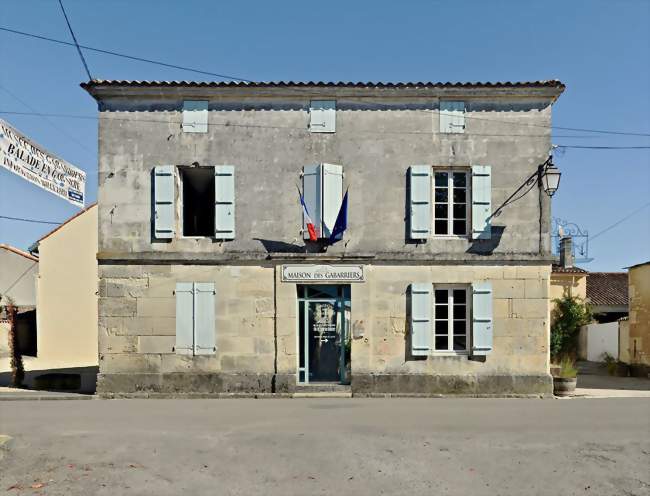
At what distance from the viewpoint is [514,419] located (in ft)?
28.1

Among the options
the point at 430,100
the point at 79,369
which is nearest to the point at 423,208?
the point at 430,100

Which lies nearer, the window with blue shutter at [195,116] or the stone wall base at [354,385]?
the stone wall base at [354,385]

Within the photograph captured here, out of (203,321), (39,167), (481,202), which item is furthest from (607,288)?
(39,167)

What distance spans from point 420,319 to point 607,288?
67.3 ft

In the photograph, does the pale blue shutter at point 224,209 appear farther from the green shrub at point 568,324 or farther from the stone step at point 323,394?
the green shrub at point 568,324

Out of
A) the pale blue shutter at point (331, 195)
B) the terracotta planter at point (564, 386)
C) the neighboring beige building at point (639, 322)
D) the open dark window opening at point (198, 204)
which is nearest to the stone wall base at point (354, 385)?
the terracotta planter at point (564, 386)

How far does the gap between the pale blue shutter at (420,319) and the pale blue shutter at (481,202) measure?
1618mm

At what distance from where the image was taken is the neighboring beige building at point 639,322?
15148mm

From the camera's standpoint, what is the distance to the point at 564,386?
11.1m

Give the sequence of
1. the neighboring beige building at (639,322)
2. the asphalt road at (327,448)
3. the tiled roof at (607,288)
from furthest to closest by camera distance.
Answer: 1. the tiled roof at (607,288)
2. the neighboring beige building at (639,322)
3. the asphalt road at (327,448)

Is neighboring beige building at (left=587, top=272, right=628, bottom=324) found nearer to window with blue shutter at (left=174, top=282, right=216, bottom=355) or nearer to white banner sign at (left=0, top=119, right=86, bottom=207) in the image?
window with blue shutter at (left=174, top=282, right=216, bottom=355)

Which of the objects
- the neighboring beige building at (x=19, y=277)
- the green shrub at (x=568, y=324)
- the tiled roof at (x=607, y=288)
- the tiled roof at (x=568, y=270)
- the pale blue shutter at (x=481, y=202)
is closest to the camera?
the pale blue shutter at (x=481, y=202)

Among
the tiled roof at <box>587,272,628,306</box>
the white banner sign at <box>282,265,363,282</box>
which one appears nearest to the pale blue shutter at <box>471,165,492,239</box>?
the white banner sign at <box>282,265,363,282</box>

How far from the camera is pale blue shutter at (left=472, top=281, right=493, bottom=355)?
10.8 meters
